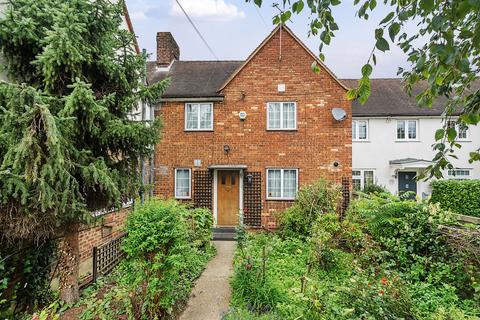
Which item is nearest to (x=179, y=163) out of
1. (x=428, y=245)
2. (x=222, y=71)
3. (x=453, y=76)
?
(x=222, y=71)

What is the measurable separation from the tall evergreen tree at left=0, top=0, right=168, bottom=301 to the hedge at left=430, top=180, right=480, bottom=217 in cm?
1254

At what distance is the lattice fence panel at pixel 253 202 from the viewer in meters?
12.0

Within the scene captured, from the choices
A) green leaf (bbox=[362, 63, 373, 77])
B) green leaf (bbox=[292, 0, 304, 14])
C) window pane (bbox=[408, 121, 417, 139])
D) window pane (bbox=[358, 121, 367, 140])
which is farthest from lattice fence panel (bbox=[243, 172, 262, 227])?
window pane (bbox=[408, 121, 417, 139])

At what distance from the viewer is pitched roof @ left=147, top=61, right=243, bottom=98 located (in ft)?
40.9

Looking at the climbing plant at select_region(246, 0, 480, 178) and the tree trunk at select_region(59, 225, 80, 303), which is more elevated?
the climbing plant at select_region(246, 0, 480, 178)

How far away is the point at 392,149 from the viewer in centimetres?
1812

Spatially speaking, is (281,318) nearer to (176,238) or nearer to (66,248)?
(176,238)

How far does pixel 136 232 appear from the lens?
448cm

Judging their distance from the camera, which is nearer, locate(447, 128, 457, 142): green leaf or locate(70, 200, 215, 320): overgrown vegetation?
locate(447, 128, 457, 142): green leaf

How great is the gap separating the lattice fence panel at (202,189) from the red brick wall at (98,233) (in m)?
3.04

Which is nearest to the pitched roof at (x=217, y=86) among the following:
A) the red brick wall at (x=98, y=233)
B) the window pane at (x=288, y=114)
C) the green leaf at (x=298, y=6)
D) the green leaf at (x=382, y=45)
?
the window pane at (x=288, y=114)

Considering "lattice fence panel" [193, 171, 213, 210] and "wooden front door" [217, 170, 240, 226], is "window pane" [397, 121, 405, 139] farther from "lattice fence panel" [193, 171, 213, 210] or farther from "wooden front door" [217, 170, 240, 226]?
"lattice fence panel" [193, 171, 213, 210]

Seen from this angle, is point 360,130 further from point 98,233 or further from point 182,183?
point 98,233

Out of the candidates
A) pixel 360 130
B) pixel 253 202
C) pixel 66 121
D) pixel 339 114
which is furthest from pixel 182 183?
pixel 360 130
